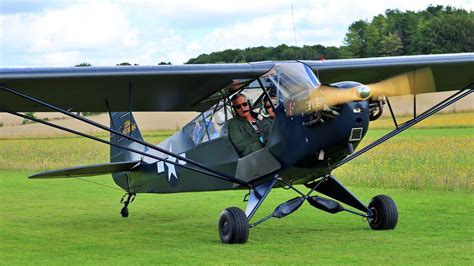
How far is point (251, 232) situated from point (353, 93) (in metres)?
3.10

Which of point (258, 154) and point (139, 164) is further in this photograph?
point (139, 164)

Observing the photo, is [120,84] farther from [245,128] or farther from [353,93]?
[353,93]

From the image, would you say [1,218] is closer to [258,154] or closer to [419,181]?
[258,154]

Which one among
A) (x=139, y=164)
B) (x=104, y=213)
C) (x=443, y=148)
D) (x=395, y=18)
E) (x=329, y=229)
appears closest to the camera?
(x=329, y=229)

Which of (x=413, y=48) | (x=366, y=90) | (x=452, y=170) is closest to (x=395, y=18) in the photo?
(x=413, y=48)

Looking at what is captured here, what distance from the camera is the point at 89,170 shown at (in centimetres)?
1366

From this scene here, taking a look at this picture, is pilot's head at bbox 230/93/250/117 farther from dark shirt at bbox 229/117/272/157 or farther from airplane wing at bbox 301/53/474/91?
airplane wing at bbox 301/53/474/91

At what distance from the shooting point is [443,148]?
28859mm

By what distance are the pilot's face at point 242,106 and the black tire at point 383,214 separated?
6.92 ft

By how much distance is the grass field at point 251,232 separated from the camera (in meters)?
9.60

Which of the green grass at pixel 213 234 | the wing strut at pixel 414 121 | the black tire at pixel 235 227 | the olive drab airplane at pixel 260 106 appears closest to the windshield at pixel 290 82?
the olive drab airplane at pixel 260 106

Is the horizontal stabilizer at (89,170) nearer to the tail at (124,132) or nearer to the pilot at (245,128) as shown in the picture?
the tail at (124,132)

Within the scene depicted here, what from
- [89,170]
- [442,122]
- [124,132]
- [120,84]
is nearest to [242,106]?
[120,84]

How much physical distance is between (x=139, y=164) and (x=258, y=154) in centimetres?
355
